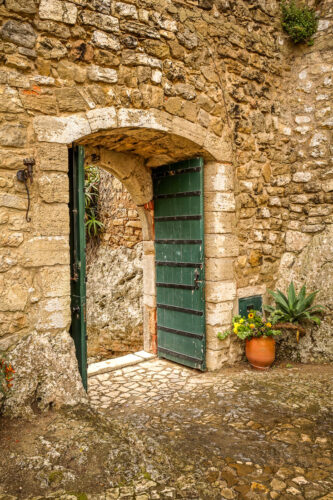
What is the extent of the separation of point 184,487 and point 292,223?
10.9 feet

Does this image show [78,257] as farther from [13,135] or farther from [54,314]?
[13,135]

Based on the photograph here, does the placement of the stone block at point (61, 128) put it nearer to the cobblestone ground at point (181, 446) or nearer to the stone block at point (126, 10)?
the stone block at point (126, 10)

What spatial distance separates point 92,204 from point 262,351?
4.56m

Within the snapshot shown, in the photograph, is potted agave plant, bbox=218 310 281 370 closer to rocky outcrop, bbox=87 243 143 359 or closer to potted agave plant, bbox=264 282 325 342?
potted agave plant, bbox=264 282 325 342

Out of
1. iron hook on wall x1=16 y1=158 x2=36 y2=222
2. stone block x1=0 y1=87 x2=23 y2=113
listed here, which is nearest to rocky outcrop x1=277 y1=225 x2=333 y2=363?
iron hook on wall x1=16 y1=158 x2=36 y2=222

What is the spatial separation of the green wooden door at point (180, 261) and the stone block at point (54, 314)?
1512 millimetres

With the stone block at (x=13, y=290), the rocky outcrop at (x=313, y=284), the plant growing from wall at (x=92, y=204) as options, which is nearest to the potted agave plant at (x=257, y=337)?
the rocky outcrop at (x=313, y=284)

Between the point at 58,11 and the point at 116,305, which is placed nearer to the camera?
the point at 58,11

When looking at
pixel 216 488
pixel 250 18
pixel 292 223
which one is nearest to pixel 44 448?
pixel 216 488

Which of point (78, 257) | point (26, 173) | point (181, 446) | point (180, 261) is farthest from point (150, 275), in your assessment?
point (181, 446)

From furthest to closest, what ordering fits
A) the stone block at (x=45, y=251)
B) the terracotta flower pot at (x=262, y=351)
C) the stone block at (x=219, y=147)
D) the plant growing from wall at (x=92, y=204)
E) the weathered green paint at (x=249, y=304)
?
1. the plant growing from wall at (x=92, y=204)
2. the weathered green paint at (x=249, y=304)
3. the terracotta flower pot at (x=262, y=351)
4. the stone block at (x=219, y=147)
5. the stone block at (x=45, y=251)

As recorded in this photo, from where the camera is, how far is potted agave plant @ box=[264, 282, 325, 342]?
4.10 metres

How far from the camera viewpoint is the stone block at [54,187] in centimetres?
284

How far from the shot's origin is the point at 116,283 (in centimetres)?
674
